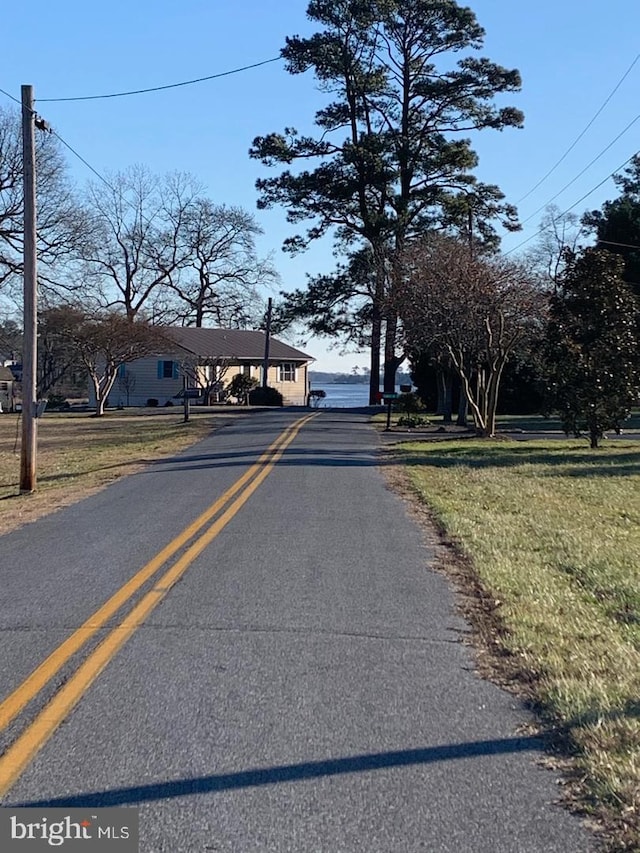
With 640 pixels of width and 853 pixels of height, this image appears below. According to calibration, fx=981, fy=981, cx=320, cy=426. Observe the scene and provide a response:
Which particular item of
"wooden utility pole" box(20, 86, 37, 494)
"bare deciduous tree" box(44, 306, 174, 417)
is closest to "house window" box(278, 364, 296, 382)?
"bare deciduous tree" box(44, 306, 174, 417)

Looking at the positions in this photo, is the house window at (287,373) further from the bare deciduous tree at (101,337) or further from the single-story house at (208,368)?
the bare deciduous tree at (101,337)

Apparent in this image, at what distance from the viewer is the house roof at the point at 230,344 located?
204 ft

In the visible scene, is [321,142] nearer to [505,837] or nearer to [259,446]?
[259,446]

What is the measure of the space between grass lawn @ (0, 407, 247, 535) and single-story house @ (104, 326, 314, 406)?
39.0 feet

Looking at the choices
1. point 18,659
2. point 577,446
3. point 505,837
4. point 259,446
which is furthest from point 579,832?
point 577,446

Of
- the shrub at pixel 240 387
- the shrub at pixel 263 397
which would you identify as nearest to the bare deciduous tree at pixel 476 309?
the shrub at pixel 263 397

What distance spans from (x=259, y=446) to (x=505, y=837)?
68.6 feet

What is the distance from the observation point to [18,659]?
6477 millimetres

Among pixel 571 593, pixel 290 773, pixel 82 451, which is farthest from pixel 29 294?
pixel 290 773

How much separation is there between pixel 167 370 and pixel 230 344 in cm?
461

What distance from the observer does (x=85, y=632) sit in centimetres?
709

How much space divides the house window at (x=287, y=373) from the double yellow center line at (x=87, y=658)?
57.1 m

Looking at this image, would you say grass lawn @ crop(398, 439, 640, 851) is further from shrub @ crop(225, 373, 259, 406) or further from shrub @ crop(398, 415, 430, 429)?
shrub @ crop(225, 373, 259, 406)

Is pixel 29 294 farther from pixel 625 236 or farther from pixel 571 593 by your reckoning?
pixel 625 236
